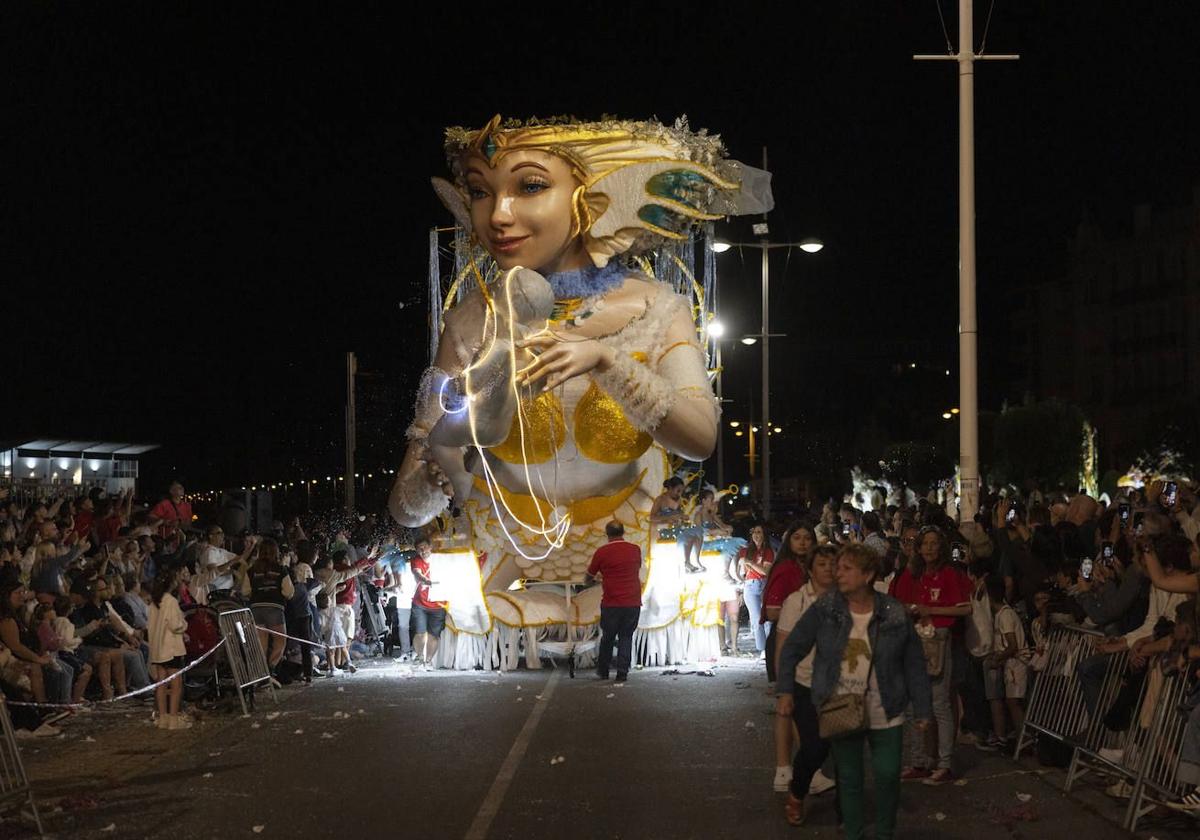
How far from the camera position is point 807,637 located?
27.7ft

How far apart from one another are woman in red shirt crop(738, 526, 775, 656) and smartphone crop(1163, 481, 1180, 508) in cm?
440

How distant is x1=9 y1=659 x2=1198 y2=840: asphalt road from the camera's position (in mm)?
8992

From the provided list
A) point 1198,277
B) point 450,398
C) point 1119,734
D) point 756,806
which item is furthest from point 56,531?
point 1198,277

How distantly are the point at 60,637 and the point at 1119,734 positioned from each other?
8744 millimetres

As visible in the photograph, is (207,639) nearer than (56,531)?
Yes

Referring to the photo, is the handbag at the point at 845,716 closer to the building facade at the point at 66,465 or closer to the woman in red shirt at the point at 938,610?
the woman in red shirt at the point at 938,610

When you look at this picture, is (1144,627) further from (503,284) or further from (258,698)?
(258,698)

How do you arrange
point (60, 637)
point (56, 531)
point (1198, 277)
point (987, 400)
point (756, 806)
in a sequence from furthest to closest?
1. point (987, 400)
2. point (1198, 277)
3. point (56, 531)
4. point (60, 637)
5. point (756, 806)

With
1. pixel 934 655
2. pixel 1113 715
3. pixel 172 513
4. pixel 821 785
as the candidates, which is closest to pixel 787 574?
pixel 934 655

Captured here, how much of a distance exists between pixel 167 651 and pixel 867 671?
7.10m

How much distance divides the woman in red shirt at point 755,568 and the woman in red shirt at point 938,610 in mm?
7137

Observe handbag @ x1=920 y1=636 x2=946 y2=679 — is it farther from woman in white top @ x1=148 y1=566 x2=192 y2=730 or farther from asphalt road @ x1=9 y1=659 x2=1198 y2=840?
woman in white top @ x1=148 y1=566 x2=192 y2=730

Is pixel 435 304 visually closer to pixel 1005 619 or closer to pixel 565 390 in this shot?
pixel 565 390

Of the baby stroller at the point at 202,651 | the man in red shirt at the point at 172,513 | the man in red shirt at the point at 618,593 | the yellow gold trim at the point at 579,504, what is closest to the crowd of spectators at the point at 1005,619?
the man in red shirt at the point at 618,593
